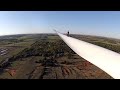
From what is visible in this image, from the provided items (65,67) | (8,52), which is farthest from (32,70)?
(8,52)
